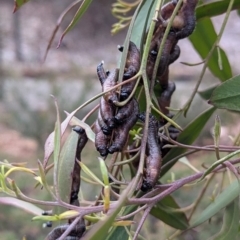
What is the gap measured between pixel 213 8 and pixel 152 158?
225mm

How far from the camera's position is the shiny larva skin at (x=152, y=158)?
0.33 m

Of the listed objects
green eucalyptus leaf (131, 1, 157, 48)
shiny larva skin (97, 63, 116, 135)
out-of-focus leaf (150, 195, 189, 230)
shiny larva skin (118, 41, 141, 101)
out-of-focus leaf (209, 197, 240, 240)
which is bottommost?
out-of-focus leaf (150, 195, 189, 230)

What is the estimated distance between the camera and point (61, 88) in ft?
8.68

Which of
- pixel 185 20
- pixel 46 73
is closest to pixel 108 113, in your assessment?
pixel 185 20

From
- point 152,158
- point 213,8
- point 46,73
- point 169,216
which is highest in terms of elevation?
point 213,8

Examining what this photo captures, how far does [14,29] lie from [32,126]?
2.76 meters

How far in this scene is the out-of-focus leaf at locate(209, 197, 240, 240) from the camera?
0.45 m

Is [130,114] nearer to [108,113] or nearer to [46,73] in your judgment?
[108,113]

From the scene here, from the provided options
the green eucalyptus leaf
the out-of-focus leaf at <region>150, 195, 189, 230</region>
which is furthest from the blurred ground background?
the out-of-focus leaf at <region>150, 195, 189, 230</region>

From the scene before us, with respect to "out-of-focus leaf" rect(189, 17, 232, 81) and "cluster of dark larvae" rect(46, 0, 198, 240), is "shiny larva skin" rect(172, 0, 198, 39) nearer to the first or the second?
"cluster of dark larvae" rect(46, 0, 198, 240)

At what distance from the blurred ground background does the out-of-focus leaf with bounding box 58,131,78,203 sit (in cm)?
16

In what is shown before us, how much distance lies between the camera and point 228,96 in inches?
17.0

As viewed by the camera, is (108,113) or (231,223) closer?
(108,113)

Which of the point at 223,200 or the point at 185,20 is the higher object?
the point at 185,20
